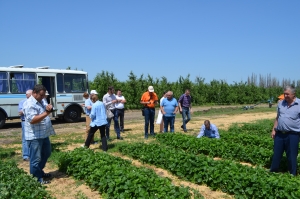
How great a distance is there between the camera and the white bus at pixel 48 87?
14023 mm

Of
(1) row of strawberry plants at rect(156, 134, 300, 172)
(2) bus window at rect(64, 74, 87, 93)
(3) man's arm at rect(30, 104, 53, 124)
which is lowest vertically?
(1) row of strawberry plants at rect(156, 134, 300, 172)

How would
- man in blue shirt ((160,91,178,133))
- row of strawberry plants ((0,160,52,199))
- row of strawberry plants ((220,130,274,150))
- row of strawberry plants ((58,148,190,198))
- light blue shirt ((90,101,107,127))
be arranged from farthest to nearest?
man in blue shirt ((160,91,178,133))
row of strawberry plants ((220,130,274,150))
light blue shirt ((90,101,107,127))
row of strawberry plants ((58,148,190,198))
row of strawberry plants ((0,160,52,199))

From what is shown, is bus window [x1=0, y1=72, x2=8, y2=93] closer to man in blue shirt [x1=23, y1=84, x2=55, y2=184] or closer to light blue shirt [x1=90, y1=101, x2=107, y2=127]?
light blue shirt [x1=90, y1=101, x2=107, y2=127]

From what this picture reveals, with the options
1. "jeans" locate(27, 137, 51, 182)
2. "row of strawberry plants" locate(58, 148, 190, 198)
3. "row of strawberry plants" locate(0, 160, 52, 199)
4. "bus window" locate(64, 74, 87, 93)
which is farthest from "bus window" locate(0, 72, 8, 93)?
"jeans" locate(27, 137, 51, 182)

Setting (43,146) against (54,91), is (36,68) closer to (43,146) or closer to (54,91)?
(54,91)

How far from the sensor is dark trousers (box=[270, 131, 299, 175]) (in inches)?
222

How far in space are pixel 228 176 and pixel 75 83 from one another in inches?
496

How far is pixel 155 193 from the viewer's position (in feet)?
15.3

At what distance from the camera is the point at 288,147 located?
575 cm

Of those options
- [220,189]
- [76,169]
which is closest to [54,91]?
[76,169]

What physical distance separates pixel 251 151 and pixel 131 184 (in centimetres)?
400

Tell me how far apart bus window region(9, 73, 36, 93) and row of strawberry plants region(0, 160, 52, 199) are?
31.4 feet

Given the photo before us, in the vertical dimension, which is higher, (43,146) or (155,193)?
(43,146)

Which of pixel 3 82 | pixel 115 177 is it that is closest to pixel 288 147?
pixel 115 177
